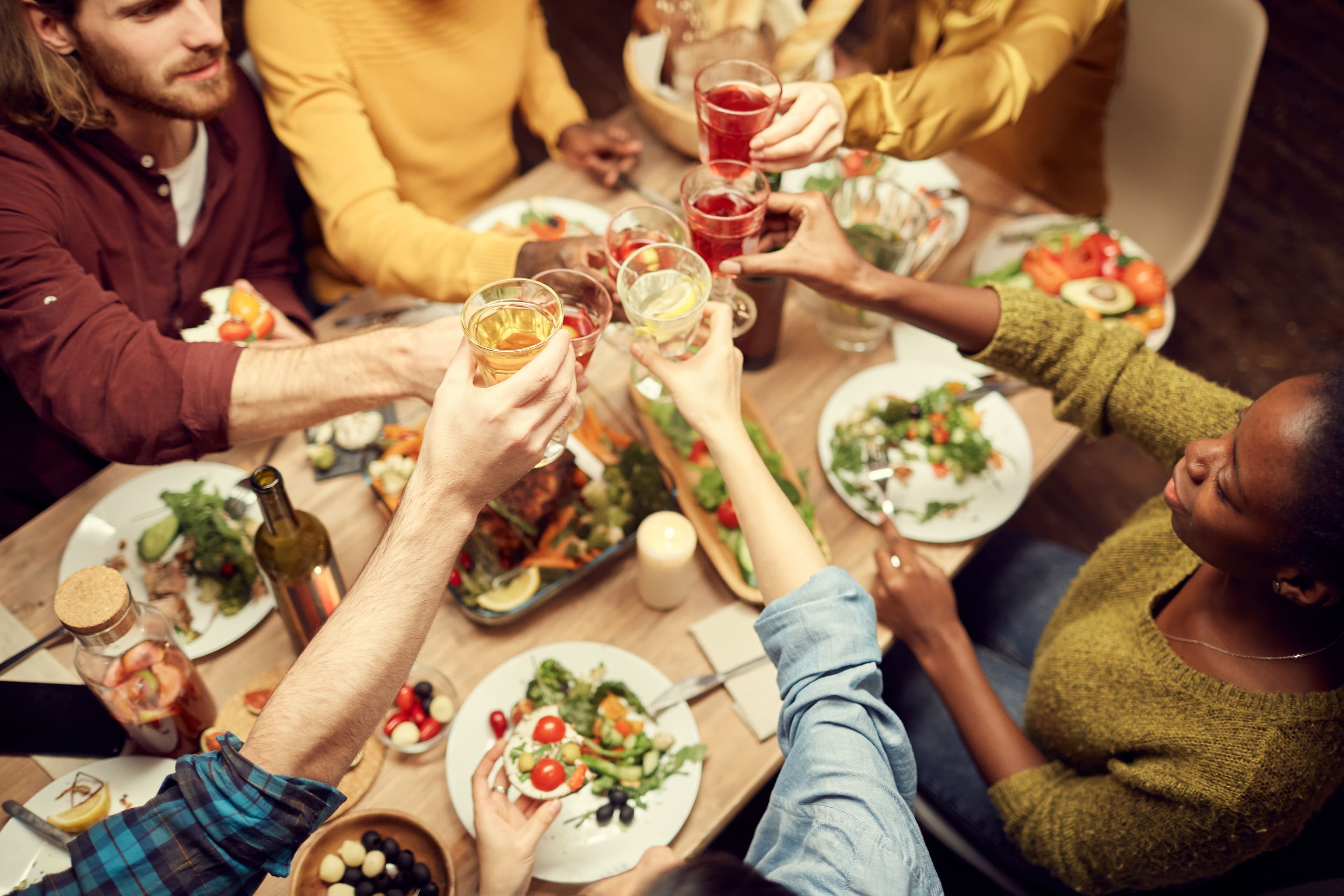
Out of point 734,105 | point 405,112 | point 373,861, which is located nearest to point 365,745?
point 373,861

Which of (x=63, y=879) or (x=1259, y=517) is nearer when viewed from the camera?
(x=63, y=879)

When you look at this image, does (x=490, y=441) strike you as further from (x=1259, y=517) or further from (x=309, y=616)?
(x=1259, y=517)

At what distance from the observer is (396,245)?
2.04 meters

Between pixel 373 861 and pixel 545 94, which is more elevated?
pixel 545 94

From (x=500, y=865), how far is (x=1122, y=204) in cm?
284

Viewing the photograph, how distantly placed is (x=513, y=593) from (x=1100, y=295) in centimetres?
161

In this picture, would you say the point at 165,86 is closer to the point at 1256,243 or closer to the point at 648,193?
the point at 648,193

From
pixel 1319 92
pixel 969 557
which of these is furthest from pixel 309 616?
pixel 1319 92

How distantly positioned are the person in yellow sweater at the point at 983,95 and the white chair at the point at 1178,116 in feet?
0.56

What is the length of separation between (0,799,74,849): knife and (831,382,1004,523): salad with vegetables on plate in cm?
153

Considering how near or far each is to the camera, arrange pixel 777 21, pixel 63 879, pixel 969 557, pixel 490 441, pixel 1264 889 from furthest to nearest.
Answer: pixel 777 21, pixel 969 557, pixel 1264 889, pixel 490 441, pixel 63 879

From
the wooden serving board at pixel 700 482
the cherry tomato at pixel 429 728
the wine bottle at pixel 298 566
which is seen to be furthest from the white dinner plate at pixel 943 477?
the wine bottle at pixel 298 566

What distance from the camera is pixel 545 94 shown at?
2.67 meters

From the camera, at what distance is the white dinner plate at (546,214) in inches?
88.6
